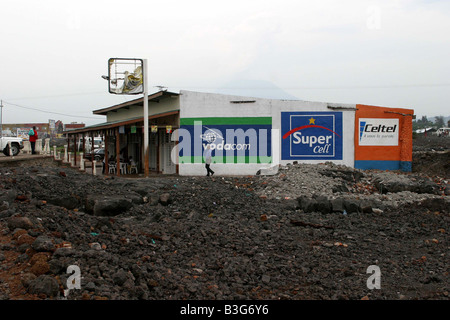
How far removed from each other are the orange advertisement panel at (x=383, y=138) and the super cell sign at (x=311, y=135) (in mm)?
1263

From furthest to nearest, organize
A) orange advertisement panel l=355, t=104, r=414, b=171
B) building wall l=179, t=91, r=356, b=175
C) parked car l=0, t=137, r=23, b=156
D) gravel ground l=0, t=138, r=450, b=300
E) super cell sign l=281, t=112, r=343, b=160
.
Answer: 1. parked car l=0, t=137, r=23, b=156
2. orange advertisement panel l=355, t=104, r=414, b=171
3. super cell sign l=281, t=112, r=343, b=160
4. building wall l=179, t=91, r=356, b=175
5. gravel ground l=0, t=138, r=450, b=300

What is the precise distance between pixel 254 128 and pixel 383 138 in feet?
25.2

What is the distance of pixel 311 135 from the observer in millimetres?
22781

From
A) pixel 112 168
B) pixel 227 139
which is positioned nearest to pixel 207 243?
pixel 227 139

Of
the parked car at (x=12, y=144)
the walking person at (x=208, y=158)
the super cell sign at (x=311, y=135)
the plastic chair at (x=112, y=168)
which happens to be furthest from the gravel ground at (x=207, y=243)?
the parked car at (x=12, y=144)

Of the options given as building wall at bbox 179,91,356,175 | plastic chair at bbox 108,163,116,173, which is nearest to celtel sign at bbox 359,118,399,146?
building wall at bbox 179,91,356,175

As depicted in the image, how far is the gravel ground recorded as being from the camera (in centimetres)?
514

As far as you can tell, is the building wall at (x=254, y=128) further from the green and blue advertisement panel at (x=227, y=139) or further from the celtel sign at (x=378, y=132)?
the celtel sign at (x=378, y=132)

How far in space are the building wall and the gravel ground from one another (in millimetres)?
8649

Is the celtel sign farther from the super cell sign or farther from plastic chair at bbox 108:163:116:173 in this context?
plastic chair at bbox 108:163:116:173

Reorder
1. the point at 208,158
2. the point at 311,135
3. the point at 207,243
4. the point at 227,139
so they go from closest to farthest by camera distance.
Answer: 1. the point at 207,243
2. the point at 208,158
3. the point at 227,139
4. the point at 311,135

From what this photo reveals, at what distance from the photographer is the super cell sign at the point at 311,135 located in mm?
22719

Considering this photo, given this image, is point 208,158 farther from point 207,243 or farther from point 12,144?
point 12,144

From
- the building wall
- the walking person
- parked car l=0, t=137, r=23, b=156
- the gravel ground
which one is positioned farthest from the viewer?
parked car l=0, t=137, r=23, b=156
